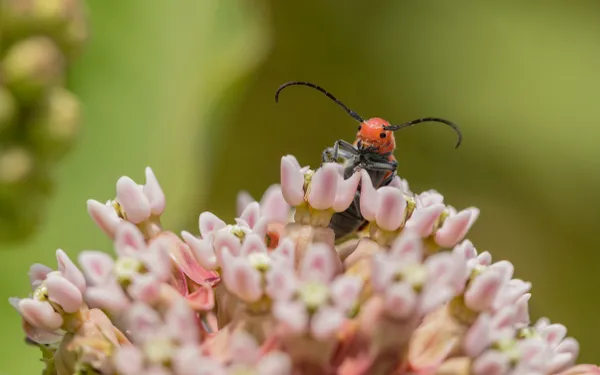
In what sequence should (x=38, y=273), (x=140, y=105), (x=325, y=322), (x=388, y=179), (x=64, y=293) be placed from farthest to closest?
1. (x=140, y=105)
2. (x=388, y=179)
3. (x=38, y=273)
4. (x=64, y=293)
5. (x=325, y=322)

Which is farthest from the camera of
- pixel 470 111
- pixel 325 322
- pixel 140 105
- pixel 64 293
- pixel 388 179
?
pixel 470 111

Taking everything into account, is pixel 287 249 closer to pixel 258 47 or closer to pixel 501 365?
pixel 501 365

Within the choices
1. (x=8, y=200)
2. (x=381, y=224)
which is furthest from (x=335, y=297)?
(x=8, y=200)

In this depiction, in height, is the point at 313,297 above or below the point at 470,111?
below

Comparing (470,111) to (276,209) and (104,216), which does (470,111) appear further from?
(104,216)

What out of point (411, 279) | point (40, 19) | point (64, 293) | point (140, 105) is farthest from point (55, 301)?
point (140, 105)

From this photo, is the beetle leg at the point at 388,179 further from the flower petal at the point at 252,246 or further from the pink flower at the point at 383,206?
the flower petal at the point at 252,246
